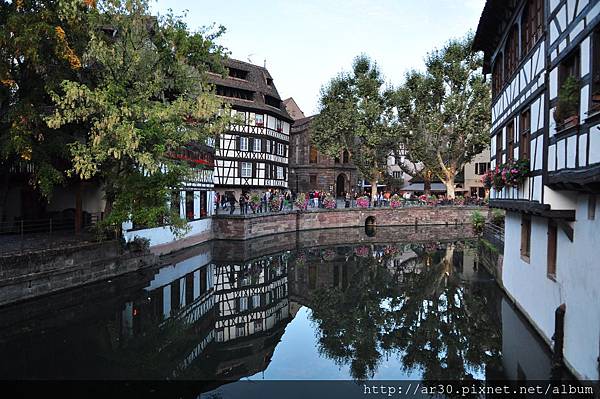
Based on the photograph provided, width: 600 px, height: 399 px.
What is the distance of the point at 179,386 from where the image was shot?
8.73 m

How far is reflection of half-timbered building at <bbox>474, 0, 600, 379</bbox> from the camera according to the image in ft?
24.4

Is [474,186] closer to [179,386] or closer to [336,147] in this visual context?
[336,147]

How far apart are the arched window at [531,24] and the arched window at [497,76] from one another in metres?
3.13

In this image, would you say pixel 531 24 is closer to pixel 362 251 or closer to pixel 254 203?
pixel 362 251

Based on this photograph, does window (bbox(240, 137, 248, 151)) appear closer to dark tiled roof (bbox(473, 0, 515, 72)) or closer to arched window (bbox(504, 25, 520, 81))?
dark tiled roof (bbox(473, 0, 515, 72))

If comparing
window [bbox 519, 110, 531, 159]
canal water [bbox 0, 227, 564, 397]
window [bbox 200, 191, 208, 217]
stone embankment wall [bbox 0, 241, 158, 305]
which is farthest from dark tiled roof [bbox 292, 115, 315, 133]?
window [bbox 519, 110, 531, 159]

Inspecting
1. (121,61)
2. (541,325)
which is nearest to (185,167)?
(121,61)

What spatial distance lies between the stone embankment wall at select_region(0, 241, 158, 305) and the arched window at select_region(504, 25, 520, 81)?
14.6m

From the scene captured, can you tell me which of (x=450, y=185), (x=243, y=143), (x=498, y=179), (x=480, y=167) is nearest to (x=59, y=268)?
(x=498, y=179)

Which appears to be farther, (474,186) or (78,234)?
(474,186)

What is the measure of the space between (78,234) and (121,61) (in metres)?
7.30

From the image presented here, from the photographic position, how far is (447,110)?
1537 inches

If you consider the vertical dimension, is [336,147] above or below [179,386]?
A: above

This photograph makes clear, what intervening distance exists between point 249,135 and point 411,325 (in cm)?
3315
